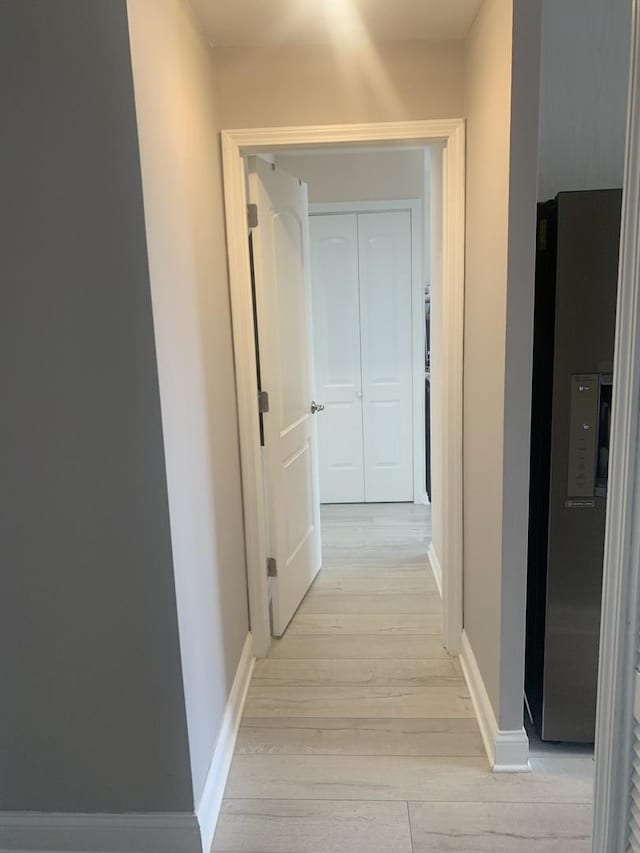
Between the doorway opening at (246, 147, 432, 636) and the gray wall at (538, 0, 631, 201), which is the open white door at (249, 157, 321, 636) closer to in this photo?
the doorway opening at (246, 147, 432, 636)

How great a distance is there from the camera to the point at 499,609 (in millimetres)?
1868

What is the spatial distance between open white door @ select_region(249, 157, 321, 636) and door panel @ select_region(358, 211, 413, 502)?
130cm

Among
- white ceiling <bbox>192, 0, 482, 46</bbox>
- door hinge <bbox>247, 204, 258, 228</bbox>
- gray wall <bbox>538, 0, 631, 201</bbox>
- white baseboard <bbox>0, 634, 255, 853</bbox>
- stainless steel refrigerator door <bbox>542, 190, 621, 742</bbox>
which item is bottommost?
white baseboard <bbox>0, 634, 255, 853</bbox>

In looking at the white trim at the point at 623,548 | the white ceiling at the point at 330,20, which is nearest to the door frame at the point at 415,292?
the white ceiling at the point at 330,20

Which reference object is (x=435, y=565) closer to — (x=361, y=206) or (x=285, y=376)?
(x=285, y=376)

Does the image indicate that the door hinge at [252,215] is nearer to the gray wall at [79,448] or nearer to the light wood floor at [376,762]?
the gray wall at [79,448]

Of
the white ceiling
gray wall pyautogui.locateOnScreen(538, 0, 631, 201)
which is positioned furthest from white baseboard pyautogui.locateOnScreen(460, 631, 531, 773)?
the white ceiling

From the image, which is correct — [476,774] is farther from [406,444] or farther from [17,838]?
[406,444]

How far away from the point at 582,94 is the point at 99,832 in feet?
9.21

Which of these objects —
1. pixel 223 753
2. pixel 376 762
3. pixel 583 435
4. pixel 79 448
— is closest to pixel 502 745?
pixel 376 762

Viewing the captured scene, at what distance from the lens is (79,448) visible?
1466mm

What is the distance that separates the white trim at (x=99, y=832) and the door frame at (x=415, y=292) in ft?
10.4

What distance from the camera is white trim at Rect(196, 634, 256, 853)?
5.50ft

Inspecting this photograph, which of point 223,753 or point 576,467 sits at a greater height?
point 576,467
